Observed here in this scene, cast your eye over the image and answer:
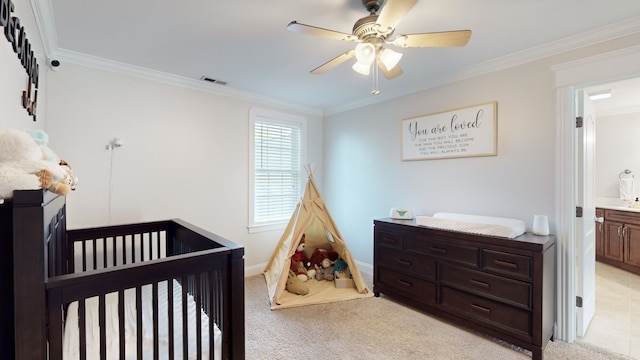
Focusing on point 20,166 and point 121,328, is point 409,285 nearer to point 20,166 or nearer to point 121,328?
point 121,328

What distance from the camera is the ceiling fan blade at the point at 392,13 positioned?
49.5 inches

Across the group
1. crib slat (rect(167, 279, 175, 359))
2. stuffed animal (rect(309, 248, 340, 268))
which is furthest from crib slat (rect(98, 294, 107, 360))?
stuffed animal (rect(309, 248, 340, 268))

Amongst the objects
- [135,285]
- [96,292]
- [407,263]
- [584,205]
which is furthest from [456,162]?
[96,292]

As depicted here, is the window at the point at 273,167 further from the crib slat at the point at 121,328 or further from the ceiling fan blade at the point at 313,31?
the crib slat at the point at 121,328

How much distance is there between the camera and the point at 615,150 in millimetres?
4090

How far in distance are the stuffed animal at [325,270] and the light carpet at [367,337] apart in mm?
537

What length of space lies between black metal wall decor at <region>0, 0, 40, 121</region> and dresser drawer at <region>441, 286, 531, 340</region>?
309cm

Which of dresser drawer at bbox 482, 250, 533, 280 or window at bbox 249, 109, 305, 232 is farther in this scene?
window at bbox 249, 109, 305, 232

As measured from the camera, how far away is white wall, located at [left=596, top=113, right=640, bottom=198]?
3.90 meters

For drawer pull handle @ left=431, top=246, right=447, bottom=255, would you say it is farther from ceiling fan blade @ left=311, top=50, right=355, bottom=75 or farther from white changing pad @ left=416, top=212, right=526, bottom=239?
ceiling fan blade @ left=311, top=50, right=355, bottom=75

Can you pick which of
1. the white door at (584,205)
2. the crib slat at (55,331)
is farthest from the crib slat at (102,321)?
the white door at (584,205)

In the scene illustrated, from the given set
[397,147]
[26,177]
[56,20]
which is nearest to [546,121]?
[397,147]

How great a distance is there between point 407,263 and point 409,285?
0.68 ft

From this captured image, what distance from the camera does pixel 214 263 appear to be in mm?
1299
